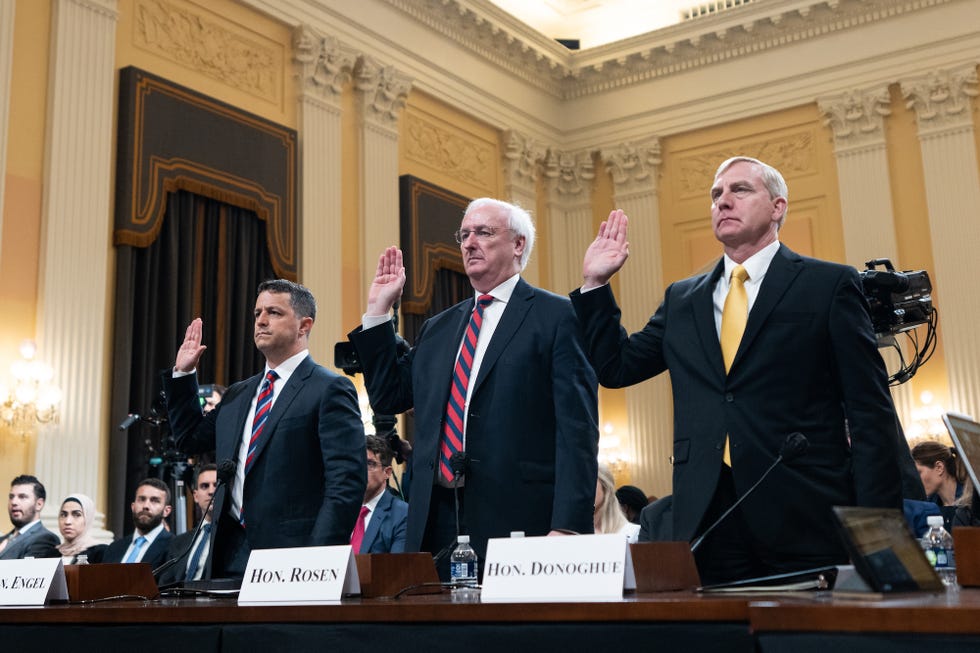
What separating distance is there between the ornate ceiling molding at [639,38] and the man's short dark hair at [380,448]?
7.39 m

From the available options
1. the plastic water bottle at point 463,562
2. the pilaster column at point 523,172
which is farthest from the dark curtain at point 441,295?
the plastic water bottle at point 463,562

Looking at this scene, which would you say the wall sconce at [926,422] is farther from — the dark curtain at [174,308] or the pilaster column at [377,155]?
the dark curtain at [174,308]

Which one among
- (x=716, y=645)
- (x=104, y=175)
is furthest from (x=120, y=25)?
(x=716, y=645)

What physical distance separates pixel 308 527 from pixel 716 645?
1.81m

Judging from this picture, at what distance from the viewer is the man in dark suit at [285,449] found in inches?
113

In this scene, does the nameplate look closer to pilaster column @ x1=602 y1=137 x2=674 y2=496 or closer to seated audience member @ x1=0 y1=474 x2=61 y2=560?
seated audience member @ x1=0 y1=474 x2=61 y2=560

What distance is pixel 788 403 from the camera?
2.22 meters

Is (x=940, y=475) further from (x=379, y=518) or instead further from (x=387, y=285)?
(x=387, y=285)

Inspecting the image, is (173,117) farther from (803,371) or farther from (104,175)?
(803,371)

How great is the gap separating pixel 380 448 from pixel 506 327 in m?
2.10

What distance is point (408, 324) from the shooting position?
1076cm

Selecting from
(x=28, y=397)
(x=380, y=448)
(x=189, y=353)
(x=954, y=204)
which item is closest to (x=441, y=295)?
(x=28, y=397)

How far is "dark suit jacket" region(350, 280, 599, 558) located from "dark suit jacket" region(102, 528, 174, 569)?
11.4 ft

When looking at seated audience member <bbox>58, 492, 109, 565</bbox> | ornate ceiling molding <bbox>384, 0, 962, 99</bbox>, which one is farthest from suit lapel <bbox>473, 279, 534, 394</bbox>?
ornate ceiling molding <bbox>384, 0, 962, 99</bbox>
